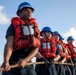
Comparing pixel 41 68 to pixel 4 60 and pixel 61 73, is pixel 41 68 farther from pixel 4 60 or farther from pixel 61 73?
pixel 4 60

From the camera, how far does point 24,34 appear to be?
5566mm

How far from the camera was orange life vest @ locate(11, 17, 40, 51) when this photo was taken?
544 centimetres

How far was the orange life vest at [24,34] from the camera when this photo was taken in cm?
544

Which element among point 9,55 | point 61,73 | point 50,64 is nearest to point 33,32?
point 9,55

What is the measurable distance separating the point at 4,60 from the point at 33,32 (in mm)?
908

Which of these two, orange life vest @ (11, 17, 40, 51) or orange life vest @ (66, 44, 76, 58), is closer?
orange life vest @ (11, 17, 40, 51)

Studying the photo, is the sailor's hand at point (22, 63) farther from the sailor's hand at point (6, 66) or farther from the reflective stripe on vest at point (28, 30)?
the reflective stripe on vest at point (28, 30)

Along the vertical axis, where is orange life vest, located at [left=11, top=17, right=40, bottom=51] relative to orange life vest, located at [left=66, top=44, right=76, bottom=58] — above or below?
below

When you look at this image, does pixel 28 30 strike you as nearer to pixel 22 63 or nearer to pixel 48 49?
pixel 22 63

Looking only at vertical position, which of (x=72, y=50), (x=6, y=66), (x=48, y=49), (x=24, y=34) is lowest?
(x=6, y=66)

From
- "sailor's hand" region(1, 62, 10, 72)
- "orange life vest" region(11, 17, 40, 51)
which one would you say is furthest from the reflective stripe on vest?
"sailor's hand" region(1, 62, 10, 72)

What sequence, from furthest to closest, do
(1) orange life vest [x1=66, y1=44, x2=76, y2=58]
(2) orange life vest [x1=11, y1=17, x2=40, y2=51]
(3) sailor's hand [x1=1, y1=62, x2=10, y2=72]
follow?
(1) orange life vest [x1=66, y1=44, x2=76, y2=58] < (2) orange life vest [x1=11, y1=17, x2=40, y2=51] < (3) sailor's hand [x1=1, y1=62, x2=10, y2=72]

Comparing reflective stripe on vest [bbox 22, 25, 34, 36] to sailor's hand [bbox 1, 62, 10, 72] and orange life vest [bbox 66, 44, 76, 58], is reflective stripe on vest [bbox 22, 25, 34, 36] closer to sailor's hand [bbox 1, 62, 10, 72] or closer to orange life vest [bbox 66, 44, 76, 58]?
sailor's hand [bbox 1, 62, 10, 72]

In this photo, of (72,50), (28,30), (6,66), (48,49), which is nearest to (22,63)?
(6,66)
